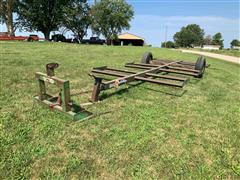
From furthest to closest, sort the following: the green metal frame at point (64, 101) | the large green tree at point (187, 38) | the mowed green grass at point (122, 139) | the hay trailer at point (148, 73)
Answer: the large green tree at point (187, 38)
the hay trailer at point (148, 73)
the green metal frame at point (64, 101)
the mowed green grass at point (122, 139)

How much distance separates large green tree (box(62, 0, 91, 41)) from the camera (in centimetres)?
4056

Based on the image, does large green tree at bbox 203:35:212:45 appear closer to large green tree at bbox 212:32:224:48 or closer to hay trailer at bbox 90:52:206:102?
large green tree at bbox 212:32:224:48

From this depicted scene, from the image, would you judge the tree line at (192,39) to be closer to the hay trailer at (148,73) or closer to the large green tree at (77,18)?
the large green tree at (77,18)

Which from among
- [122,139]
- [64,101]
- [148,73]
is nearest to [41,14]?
[148,73]

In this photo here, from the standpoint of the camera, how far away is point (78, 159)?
2707 mm

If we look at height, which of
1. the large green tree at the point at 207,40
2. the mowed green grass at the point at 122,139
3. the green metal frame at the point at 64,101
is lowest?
the mowed green grass at the point at 122,139

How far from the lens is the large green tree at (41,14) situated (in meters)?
36.9

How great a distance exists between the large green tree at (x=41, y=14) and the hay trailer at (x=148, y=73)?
33.8m

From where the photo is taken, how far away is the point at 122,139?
10.5ft

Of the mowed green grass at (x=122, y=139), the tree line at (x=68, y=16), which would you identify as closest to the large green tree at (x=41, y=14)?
the tree line at (x=68, y=16)

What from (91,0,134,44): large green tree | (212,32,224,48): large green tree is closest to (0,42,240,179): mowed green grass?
(91,0,134,44): large green tree

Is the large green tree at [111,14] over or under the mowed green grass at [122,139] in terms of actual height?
over

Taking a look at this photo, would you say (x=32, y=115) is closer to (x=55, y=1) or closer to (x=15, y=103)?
(x=15, y=103)

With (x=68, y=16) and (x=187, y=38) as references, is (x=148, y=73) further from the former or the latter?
(x=187, y=38)
